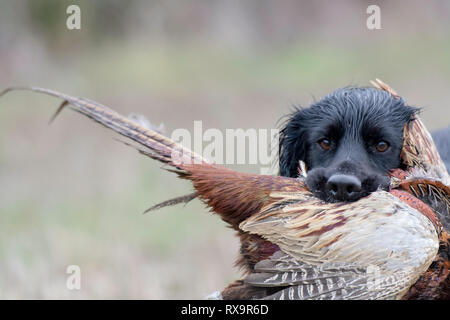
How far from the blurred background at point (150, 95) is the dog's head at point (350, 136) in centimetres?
52

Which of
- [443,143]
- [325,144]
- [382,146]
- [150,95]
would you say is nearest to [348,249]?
[382,146]

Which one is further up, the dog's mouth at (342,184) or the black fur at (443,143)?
the dog's mouth at (342,184)

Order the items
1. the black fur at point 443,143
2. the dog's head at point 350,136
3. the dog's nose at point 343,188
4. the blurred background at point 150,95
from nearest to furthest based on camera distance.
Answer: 1. the dog's nose at point 343,188
2. the dog's head at point 350,136
3. the black fur at point 443,143
4. the blurred background at point 150,95

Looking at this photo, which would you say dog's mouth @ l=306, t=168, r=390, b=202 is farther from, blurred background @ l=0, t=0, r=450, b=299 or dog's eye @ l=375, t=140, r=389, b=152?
blurred background @ l=0, t=0, r=450, b=299

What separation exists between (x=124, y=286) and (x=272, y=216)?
2060mm

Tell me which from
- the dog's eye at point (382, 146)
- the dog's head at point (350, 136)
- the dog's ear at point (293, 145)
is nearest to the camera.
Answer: the dog's head at point (350, 136)

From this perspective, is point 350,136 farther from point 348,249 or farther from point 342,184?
point 348,249

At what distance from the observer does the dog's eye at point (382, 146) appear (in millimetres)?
3721

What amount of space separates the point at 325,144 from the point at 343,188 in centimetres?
80

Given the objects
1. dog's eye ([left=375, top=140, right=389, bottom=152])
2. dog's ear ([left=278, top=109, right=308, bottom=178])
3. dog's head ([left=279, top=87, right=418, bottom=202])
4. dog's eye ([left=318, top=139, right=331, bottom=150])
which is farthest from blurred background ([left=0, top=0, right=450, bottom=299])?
dog's eye ([left=375, top=140, right=389, bottom=152])

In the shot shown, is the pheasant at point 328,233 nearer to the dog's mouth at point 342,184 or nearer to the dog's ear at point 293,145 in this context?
the dog's mouth at point 342,184

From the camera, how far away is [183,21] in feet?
46.6

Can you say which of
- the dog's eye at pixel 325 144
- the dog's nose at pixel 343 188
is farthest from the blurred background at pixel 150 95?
the dog's nose at pixel 343 188

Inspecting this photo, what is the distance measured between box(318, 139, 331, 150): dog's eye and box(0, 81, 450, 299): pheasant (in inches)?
21.4
